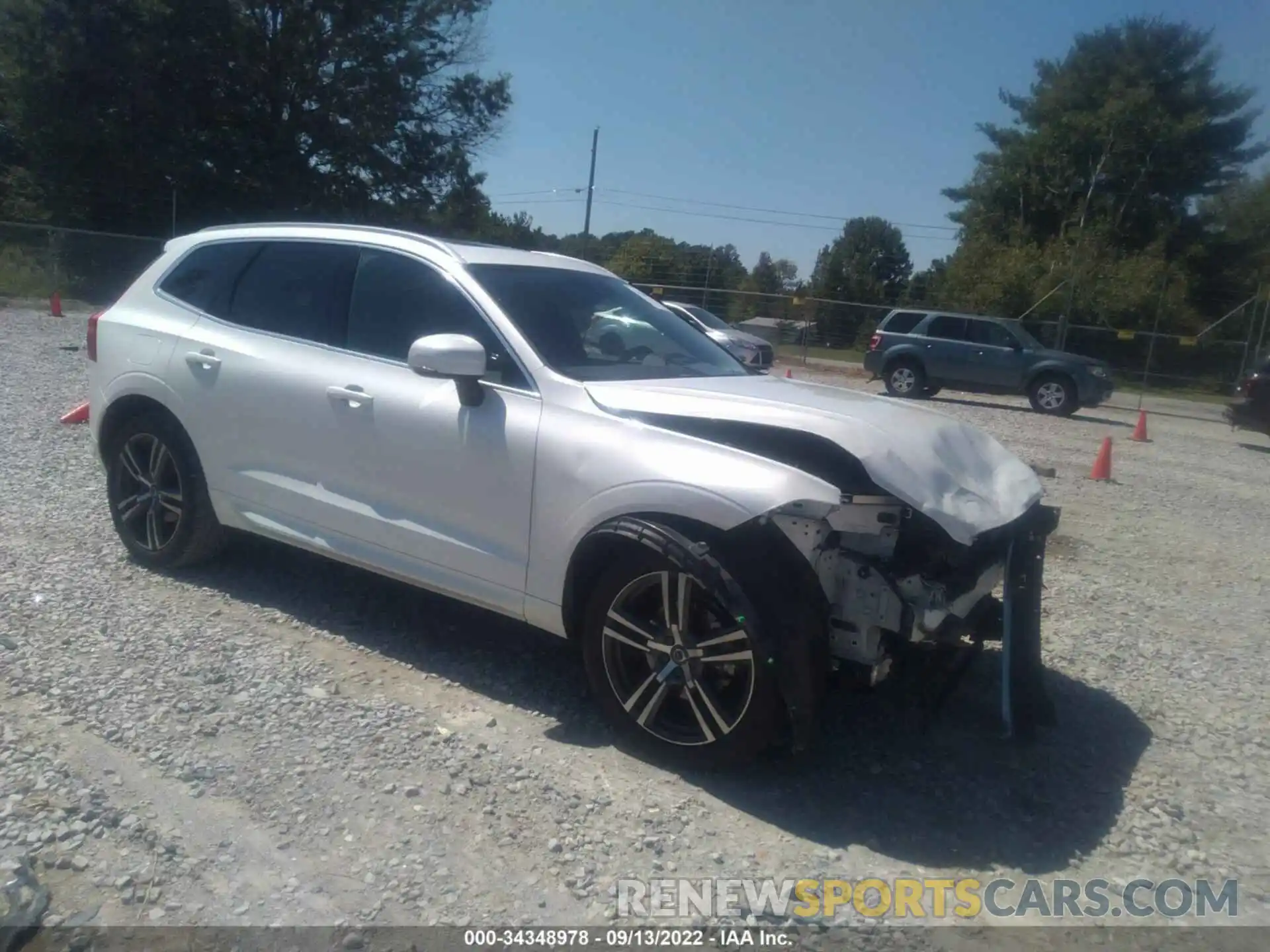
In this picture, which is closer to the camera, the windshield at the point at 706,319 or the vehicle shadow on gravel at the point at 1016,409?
the vehicle shadow on gravel at the point at 1016,409

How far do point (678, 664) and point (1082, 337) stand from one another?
90.9 feet

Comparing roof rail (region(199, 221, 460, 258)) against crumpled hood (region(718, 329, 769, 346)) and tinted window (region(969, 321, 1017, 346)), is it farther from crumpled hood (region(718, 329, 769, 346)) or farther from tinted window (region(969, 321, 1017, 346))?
tinted window (region(969, 321, 1017, 346))

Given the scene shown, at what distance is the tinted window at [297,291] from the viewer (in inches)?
194

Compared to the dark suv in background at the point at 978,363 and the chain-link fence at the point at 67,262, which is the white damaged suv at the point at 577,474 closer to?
the dark suv in background at the point at 978,363

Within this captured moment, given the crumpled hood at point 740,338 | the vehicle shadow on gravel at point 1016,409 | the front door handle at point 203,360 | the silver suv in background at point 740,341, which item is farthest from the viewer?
the crumpled hood at point 740,338

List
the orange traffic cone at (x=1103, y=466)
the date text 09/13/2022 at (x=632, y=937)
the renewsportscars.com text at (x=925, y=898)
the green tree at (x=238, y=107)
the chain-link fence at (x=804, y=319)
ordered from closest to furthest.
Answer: the date text 09/13/2022 at (x=632, y=937), the renewsportscars.com text at (x=925, y=898), the orange traffic cone at (x=1103, y=466), the chain-link fence at (x=804, y=319), the green tree at (x=238, y=107)

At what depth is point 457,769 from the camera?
3678mm

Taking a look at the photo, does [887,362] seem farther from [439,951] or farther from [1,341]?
[439,951]

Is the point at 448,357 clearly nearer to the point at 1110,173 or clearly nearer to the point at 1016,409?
the point at 1016,409

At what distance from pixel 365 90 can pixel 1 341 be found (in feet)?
70.7

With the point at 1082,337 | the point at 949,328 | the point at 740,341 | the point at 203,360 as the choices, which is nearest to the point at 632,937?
the point at 203,360

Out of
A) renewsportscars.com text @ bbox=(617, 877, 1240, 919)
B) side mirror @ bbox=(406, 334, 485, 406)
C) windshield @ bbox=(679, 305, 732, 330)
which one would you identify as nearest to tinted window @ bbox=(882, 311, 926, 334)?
windshield @ bbox=(679, 305, 732, 330)

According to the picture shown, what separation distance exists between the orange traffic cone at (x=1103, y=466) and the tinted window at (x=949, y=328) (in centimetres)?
983

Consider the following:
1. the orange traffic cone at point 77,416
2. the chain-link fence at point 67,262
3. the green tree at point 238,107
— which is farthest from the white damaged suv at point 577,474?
the green tree at point 238,107
